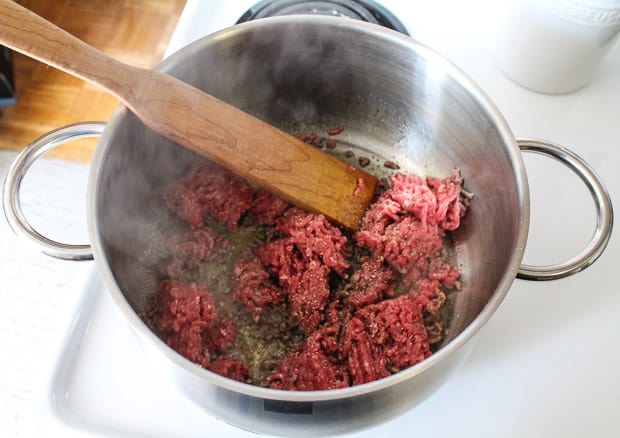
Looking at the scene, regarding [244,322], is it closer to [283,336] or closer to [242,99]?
[283,336]

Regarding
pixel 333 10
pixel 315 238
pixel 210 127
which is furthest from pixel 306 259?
pixel 333 10

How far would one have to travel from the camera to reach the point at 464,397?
101cm

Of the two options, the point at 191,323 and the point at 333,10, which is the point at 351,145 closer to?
the point at 333,10

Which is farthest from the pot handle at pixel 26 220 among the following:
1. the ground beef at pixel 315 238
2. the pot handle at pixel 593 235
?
Result: the pot handle at pixel 593 235

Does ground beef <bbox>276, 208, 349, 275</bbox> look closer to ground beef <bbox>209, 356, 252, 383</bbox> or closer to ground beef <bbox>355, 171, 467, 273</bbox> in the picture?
ground beef <bbox>355, 171, 467, 273</bbox>

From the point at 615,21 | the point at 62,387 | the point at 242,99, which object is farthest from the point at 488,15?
the point at 62,387

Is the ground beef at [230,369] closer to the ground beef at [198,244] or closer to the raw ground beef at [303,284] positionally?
the raw ground beef at [303,284]

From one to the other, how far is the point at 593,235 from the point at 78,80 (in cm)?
174

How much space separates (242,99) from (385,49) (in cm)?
32

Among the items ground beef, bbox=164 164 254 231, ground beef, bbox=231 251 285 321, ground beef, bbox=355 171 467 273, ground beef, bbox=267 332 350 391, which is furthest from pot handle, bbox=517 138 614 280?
ground beef, bbox=164 164 254 231

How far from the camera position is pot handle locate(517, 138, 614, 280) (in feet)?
3.00

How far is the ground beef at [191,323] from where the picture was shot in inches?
41.1

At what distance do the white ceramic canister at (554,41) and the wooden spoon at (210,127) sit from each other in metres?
0.38

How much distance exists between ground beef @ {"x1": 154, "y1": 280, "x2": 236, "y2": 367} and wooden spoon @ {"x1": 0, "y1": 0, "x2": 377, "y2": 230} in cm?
24
